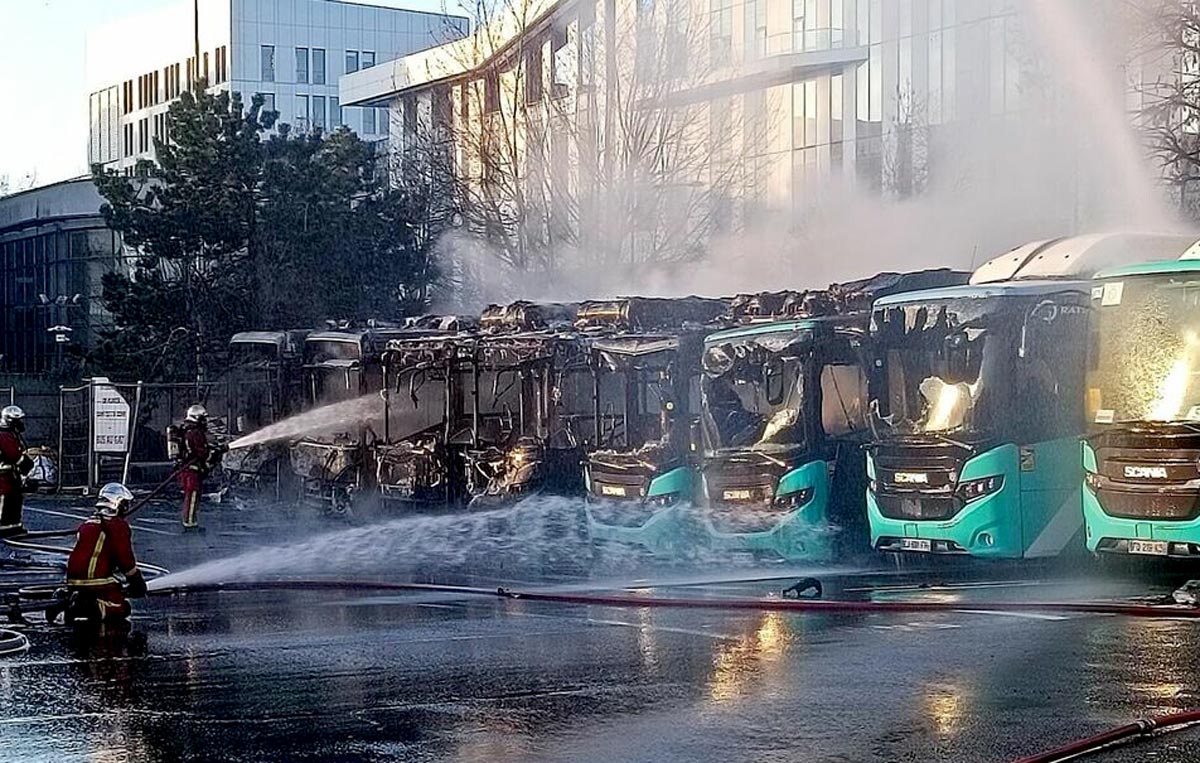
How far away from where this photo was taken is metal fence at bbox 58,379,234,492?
32.3 metres

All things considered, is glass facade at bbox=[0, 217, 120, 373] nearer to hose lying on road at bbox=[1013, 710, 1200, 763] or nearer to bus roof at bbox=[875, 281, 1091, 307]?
bus roof at bbox=[875, 281, 1091, 307]

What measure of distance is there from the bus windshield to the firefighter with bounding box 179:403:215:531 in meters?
12.9

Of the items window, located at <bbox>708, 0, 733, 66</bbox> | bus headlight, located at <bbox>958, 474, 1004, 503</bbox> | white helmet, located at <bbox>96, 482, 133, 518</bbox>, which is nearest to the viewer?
white helmet, located at <bbox>96, 482, 133, 518</bbox>

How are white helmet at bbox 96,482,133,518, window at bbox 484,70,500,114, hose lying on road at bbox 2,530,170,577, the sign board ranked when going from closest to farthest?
white helmet at bbox 96,482,133,518, hose lying on road at bbox 2,530,170,577, the sign board, window at bbox 484,70,500,114

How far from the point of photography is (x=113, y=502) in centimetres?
1413

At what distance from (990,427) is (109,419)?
63.0 ft

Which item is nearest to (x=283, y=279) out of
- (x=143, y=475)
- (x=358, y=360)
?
(x=143, y=475)

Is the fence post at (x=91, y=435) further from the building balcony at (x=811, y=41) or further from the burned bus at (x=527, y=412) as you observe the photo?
the building balcony at (x=811, y=41)

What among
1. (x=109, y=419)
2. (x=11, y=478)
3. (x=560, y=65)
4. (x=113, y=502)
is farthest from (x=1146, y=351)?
(x=560, y=65)

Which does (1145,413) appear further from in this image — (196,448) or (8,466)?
(8,466)

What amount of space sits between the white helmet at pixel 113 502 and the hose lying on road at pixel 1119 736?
26.8 ft

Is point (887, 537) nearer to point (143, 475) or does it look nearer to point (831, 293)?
point (831, 293)

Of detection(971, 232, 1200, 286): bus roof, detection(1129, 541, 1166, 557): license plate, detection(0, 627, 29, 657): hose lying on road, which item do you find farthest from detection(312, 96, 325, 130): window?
detection(0, 627, 29, 657): hose lying on road

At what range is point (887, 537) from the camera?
17672 mm
